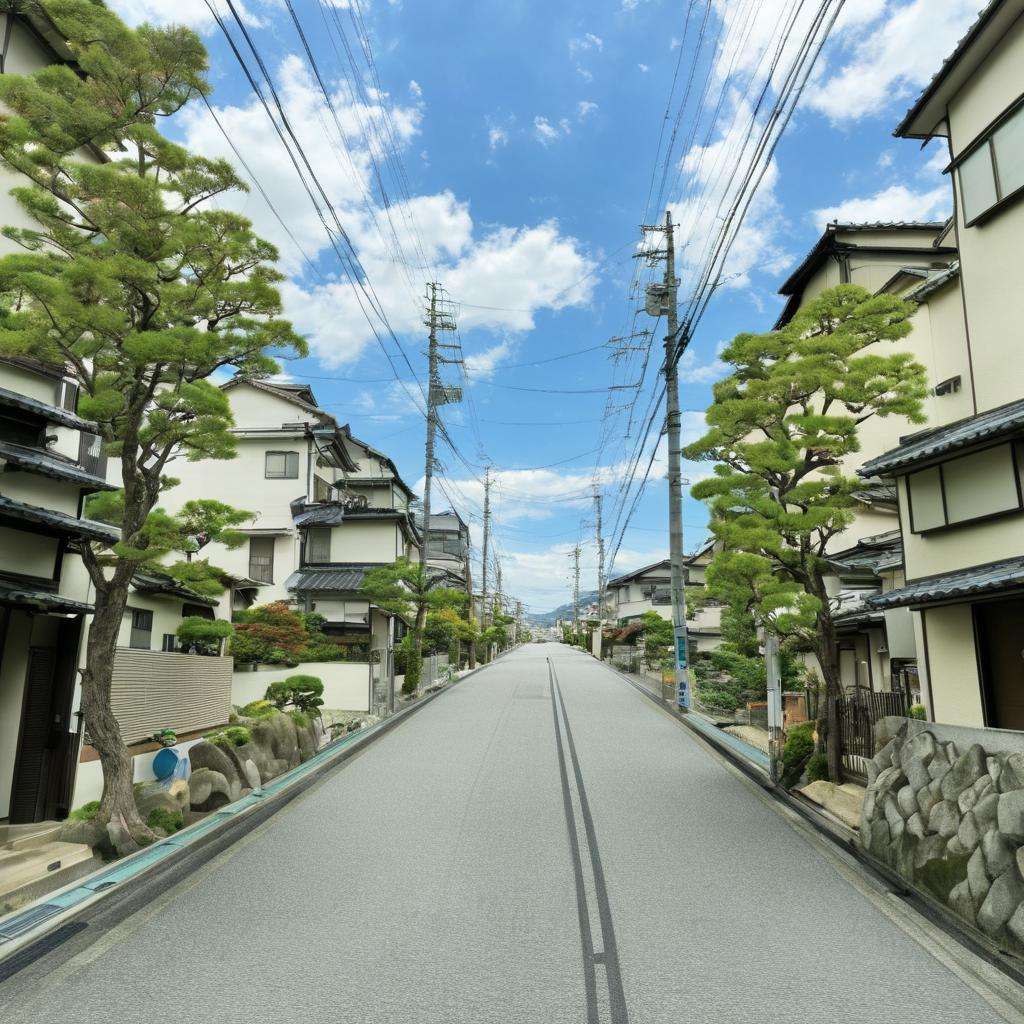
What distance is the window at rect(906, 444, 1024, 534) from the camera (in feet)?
32.2

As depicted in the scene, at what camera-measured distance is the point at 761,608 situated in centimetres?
1154

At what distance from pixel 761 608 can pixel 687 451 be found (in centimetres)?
335

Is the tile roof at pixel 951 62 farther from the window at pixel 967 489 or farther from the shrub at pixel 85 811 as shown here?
the shrub at pixel 85 811

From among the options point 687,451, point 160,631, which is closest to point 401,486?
point 160,631

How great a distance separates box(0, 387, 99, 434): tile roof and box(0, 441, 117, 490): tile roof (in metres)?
0.53

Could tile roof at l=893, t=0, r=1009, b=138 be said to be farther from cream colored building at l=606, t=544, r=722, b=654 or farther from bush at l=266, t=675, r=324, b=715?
cream colored building at l=606, t=544, r=722, b=654

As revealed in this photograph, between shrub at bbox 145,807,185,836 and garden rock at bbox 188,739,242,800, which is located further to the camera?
garden rock at bbox 188,739,242,800

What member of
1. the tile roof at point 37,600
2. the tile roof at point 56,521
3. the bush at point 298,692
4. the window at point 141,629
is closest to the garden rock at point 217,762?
the tile roof at point 37,600

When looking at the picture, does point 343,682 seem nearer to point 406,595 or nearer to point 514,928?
point 406,595

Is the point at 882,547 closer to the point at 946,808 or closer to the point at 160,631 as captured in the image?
the point at 946,808

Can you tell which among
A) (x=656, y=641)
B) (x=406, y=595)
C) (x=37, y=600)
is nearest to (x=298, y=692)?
(x=406, y=595)

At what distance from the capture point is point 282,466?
110ft

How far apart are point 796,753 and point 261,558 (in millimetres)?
26118

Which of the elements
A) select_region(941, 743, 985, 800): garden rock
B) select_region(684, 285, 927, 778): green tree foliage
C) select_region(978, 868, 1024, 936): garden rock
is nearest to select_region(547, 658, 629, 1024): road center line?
select_region(978, 868, 1024, 936): garden rock
